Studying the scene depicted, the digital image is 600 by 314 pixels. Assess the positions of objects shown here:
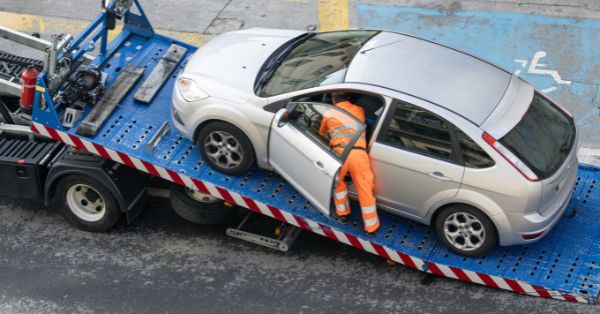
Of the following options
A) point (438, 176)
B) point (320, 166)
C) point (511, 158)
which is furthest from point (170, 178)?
point (511, 158)

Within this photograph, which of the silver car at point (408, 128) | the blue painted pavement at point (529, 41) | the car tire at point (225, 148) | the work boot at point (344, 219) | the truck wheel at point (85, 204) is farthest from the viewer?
the blue painted pavement at point (529, 41)

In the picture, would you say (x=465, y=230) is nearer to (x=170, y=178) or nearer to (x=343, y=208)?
(x=343, y=208)

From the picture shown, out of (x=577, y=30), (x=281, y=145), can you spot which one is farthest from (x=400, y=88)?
(x=577, y=30)

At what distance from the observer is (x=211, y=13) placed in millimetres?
13422

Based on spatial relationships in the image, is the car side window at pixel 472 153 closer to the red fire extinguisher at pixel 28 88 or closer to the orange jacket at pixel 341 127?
the orange jacket at pixel 341 127

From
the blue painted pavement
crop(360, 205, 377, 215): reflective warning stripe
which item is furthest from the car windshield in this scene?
the blue painted pavement

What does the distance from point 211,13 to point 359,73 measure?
574cm

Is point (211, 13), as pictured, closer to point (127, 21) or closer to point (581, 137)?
point (127, 21)

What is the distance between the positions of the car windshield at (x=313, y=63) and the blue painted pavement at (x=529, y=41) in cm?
334

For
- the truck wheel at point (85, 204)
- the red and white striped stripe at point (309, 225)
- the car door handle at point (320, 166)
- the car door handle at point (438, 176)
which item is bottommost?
the truck wheel at point (85, 204)

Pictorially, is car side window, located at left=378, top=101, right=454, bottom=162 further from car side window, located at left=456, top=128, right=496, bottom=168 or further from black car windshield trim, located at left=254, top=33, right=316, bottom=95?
black car windshield trim, located at left=254, top=33, right=316, bottom=95

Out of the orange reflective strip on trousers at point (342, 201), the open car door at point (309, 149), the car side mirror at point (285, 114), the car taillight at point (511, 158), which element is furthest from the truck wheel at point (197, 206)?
the car taillight at point (511, 158)

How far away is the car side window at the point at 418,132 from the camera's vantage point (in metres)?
7.82

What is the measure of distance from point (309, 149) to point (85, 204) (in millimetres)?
2733
